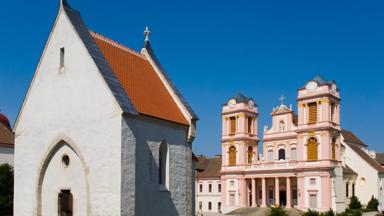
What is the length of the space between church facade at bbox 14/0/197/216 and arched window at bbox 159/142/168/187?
0.16ft

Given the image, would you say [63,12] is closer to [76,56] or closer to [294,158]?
[76,56]

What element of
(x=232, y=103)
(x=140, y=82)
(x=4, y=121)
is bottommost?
(x=4, y=121)

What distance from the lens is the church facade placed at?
1909 cm

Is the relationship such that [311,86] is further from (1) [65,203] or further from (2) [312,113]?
(1) [65,203]

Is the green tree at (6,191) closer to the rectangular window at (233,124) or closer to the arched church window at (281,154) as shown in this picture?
the rectangular window at (233,124)

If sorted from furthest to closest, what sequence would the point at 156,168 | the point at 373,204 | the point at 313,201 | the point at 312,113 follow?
1. the point at 373,204
2. the point at 312,113
3. the point at 313,201
4. the point at 156,168

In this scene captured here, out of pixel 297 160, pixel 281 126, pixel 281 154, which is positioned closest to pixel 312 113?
pixel 297 160

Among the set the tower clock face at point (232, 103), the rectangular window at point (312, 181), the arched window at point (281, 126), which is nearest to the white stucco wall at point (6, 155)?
the tower clock face at point (232, 103)

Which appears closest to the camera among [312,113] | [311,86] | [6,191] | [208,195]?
[6,191]

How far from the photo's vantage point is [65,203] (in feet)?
69.5

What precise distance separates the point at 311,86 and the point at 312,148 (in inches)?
321

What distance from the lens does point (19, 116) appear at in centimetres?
2305

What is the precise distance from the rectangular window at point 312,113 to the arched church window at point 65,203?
44.3m

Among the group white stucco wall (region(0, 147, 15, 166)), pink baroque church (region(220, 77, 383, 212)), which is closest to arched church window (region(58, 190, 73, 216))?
white stucco wall (region(0, 147, 15, 166))
